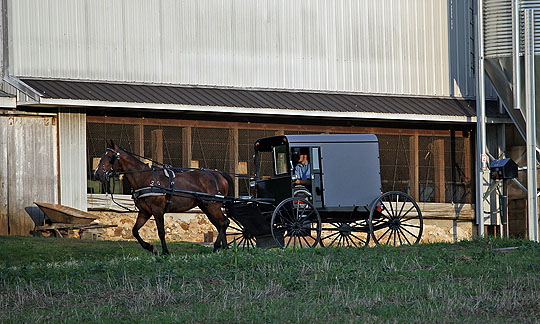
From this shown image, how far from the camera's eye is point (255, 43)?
24609 millimetres

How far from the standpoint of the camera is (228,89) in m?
24.0

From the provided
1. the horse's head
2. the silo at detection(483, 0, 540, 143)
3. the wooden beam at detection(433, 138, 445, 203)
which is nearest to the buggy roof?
the horse's head

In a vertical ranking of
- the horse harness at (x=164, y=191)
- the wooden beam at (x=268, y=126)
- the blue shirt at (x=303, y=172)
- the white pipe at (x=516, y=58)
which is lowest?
the horse harness at (x=164, y=191)

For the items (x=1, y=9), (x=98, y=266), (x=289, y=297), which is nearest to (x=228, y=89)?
(x=1, y=9)

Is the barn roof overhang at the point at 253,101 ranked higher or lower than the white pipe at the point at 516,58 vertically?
lower

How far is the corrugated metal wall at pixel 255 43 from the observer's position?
22.0 m

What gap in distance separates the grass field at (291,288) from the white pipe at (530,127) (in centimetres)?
914

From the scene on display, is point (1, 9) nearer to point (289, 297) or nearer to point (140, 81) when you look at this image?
point (140, 81)

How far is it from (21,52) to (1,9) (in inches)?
44.1

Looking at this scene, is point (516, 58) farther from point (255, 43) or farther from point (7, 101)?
point (7, 101)

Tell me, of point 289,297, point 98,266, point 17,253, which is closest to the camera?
point 289,297

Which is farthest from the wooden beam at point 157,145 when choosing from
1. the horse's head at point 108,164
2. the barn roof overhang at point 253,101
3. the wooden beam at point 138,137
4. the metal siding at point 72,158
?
the horse's head at point 108,164

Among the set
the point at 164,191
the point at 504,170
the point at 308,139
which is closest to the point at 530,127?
the point at 504,170

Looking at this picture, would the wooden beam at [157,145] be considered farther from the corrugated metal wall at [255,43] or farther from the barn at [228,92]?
the corrugated metal wall at [255,43]
